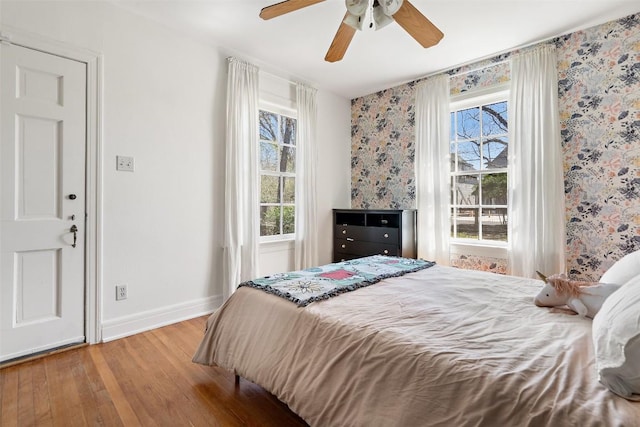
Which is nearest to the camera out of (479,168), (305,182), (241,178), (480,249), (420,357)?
(420,357)

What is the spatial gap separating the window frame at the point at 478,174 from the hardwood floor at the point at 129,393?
8.60ft

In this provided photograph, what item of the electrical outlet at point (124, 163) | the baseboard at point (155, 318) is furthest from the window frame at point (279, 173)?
the electrical outlet at point (124, 163)

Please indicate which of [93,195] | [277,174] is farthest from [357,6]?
[93,195]

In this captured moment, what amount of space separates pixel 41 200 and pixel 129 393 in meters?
1.43

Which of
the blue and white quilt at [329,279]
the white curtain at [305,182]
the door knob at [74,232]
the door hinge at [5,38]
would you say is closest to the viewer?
the blue and white quilt at [329,279]

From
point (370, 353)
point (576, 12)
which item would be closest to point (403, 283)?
point (370, 353)

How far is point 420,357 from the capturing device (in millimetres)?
1037

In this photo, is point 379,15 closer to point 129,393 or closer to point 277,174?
point 277,174

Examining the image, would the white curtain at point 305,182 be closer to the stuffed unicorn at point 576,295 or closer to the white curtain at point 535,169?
the white curtain at point 535,169

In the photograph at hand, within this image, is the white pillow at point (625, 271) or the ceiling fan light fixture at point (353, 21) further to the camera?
the ceiling fan light fixture at point (353, 21)

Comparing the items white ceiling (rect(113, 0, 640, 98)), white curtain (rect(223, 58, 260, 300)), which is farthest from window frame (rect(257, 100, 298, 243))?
white ceiling (rect(113, 0, 640, 98))

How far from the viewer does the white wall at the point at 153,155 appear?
236cm

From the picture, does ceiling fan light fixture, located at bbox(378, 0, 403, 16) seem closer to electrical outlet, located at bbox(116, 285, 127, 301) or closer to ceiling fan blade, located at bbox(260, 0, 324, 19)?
ceiling fan blade, located at bbox(260, 0, 324, 19)

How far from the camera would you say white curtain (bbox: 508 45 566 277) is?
2.75 meters
